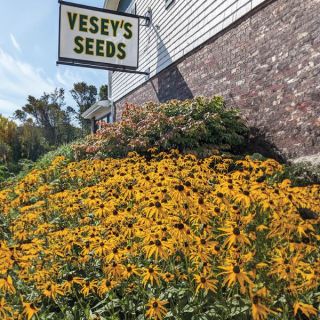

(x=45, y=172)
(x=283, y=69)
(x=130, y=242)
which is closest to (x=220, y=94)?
(x=283, y=69)

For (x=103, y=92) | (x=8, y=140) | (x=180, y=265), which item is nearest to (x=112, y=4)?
(x=8, y=140)

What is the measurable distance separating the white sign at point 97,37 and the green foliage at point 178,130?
186 inches

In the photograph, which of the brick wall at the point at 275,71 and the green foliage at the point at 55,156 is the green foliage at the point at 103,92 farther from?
the brick wall at the point at 275,71

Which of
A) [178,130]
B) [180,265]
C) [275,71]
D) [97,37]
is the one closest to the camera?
[180,265]

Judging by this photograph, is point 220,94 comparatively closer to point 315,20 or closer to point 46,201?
point 315,20

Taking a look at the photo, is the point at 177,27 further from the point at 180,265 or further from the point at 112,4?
the point at 180,265

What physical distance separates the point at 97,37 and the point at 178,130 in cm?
652

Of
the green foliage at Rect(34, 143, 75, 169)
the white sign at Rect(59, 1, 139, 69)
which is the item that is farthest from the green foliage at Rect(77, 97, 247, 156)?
the white sign at Rect(59, 1, 139, 69)

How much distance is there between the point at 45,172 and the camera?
26.0ft

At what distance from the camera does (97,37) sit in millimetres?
13469

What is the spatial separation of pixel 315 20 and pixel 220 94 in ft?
11.1

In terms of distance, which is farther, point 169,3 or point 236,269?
point 169,3

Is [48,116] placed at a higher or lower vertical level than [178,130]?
higher

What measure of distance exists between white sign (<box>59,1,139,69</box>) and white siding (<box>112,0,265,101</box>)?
94 cm
